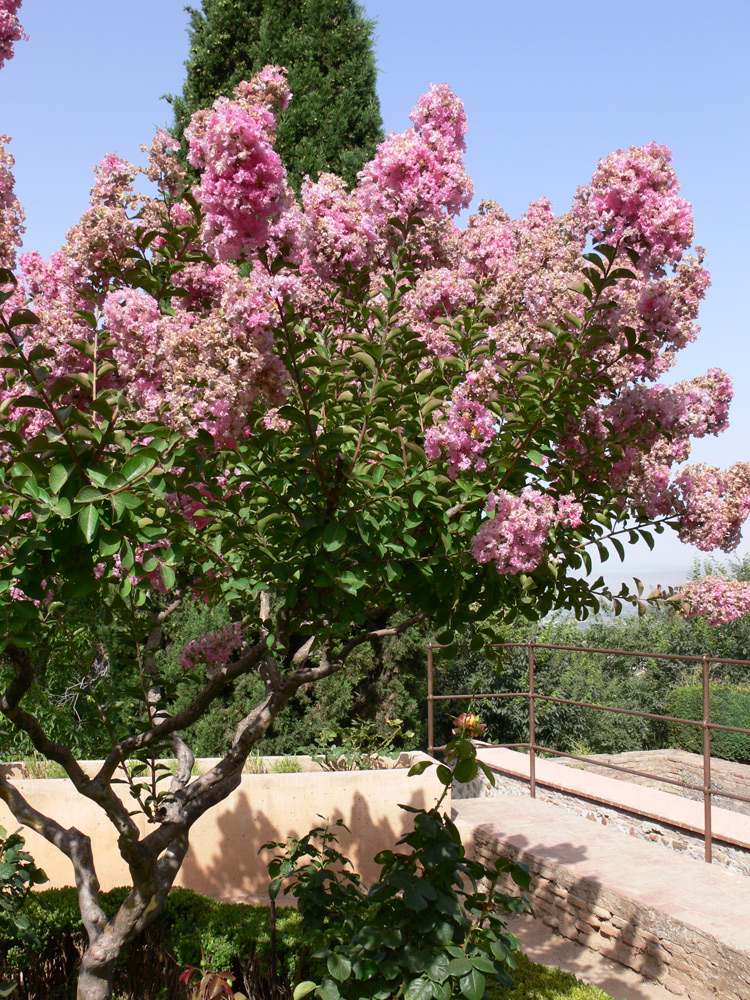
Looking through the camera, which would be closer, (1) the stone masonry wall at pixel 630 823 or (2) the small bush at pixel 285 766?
(1) the stone masonry wall at pixel 630 823

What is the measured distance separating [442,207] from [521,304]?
335 millimetres

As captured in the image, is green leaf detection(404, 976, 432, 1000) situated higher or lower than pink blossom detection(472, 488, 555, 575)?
lower

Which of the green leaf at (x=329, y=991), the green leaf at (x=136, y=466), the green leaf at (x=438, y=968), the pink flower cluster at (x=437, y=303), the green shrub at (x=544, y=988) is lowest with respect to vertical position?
the green shrub at (x=544, y=988)

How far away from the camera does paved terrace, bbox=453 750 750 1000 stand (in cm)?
375

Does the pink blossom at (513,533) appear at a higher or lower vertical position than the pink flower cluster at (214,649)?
higher

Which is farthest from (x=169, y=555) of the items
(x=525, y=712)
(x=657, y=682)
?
(x=657, y=682)

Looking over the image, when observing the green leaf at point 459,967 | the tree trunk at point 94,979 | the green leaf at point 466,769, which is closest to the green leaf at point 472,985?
the green leaf at point 459,967

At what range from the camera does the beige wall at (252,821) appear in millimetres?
4965

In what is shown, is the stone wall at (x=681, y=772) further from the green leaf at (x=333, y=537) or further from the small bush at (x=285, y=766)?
the green leaf at (x=333, y=537)

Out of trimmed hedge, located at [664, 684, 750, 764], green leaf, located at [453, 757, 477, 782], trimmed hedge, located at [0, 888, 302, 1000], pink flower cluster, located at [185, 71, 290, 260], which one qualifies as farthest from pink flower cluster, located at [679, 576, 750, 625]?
trimmed hedge, located at [664, 684, 750, 764]

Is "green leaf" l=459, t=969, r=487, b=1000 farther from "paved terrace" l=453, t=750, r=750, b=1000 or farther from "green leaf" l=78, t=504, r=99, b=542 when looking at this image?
"paved terrace" l=453, t=750, r=750, b=1000

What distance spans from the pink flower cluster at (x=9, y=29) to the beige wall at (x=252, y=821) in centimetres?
425

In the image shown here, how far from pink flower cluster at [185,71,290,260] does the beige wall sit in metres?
4.10

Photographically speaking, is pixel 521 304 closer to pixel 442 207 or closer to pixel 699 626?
pixel 442 207
